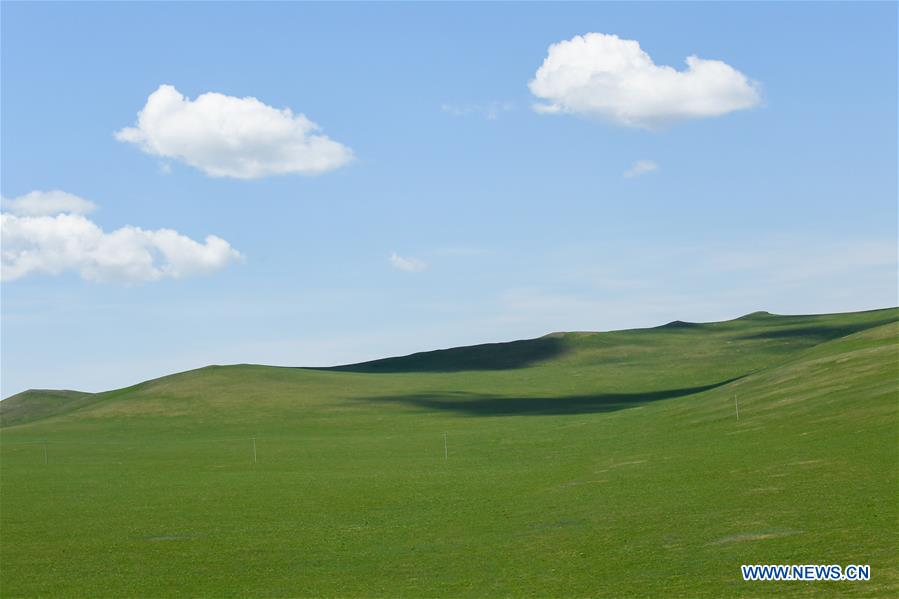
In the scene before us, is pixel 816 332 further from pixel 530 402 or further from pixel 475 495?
pixel 475 495

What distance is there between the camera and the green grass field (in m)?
27.6

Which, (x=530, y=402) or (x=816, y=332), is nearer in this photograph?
(x=530, y=402)

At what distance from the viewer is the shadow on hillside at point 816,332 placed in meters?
165

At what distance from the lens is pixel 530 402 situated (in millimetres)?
119562

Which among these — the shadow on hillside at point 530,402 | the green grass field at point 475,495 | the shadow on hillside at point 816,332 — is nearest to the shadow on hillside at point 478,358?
the shadow on hillside at point 816,332

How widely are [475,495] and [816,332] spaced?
141 meters

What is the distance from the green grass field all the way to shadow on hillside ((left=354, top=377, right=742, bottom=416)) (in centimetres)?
111

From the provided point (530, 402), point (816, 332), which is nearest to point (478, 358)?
point (816, 332)

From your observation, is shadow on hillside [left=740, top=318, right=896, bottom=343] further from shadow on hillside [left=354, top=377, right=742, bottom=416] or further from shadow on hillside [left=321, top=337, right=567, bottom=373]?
shadow on hillside [left=354, top=377, right=742, bottom=416]

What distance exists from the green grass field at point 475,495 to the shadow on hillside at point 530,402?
111 centimetres

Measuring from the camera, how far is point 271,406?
119 meters

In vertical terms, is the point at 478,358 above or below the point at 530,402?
above

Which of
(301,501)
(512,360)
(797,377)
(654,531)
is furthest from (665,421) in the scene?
(512,360)

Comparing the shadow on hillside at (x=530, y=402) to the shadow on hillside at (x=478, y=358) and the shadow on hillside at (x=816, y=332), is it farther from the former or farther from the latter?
the shadow on hillside at (x=816, y=332)
